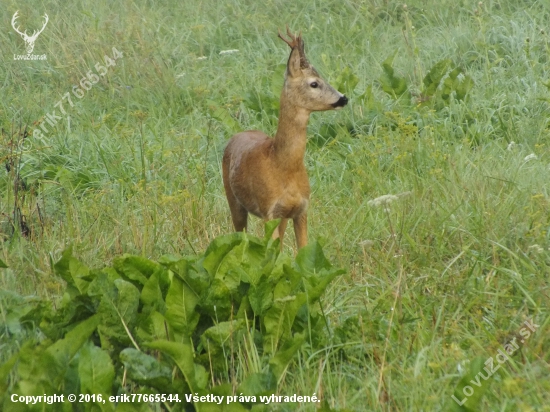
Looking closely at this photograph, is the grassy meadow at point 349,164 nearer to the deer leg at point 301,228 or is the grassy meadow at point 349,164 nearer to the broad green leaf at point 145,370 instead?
the deer leg at point 301,228

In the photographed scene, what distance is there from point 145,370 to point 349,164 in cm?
379

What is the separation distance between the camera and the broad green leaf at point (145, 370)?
3750 millimetres

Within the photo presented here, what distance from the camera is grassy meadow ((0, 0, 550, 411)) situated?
4.17 m

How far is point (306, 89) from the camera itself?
18.7 feet

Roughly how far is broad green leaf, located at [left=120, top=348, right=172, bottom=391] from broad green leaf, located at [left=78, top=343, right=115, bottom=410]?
0.29 feet

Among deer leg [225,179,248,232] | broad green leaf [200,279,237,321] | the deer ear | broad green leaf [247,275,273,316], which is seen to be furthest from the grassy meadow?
the deer ear

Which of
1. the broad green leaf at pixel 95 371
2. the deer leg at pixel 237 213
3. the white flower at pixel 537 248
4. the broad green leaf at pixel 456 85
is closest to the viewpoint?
the broad green leaf at pixel 95 371

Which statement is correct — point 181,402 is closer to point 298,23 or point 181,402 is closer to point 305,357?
point 305,357

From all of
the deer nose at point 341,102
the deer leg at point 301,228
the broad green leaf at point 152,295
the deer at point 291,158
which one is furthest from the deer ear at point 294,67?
the broad green leaf at point 152,295

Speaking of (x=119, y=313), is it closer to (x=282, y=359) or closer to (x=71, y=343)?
(x=71, y=343)

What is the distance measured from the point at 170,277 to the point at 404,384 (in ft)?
3.33

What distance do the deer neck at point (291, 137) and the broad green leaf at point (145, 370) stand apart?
2.11 m

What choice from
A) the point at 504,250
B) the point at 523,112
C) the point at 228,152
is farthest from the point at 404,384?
the point at 523,112

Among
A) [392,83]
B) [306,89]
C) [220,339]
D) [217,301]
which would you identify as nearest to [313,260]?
[217,301]
